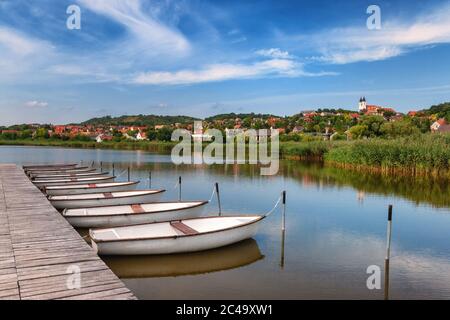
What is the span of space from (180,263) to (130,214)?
3275mm

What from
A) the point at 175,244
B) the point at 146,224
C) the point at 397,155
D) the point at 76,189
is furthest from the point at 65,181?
the point at 397,155

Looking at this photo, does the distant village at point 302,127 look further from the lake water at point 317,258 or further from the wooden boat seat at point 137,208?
the wooden boat seat at point 137,208

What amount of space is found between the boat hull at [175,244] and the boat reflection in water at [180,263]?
0.57 ft

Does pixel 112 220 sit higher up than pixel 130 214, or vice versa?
pixel 130 214

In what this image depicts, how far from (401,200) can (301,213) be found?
6.34 metres

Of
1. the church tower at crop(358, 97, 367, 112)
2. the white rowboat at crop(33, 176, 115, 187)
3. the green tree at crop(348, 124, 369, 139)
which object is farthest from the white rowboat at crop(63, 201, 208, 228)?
the church tower at crop(358, 97, 367, 112)

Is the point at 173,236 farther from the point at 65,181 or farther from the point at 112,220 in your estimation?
the point at 65,181

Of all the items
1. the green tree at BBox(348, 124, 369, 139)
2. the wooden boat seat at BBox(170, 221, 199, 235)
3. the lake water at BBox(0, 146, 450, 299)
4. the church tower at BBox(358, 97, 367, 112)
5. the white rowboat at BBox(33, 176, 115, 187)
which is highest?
the church tower at BBox(358, 97, 367, 112)

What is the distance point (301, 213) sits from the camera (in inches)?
652

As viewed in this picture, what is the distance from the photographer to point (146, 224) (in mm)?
10953

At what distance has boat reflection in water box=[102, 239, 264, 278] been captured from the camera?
30.1ft

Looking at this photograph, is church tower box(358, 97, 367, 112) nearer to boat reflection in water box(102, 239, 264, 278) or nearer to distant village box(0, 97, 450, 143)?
distant village box(0, 97, 450, 143)

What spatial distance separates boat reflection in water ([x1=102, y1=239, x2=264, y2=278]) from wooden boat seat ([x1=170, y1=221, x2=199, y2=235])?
547 millimetres

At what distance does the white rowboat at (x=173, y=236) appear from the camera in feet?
30.7
